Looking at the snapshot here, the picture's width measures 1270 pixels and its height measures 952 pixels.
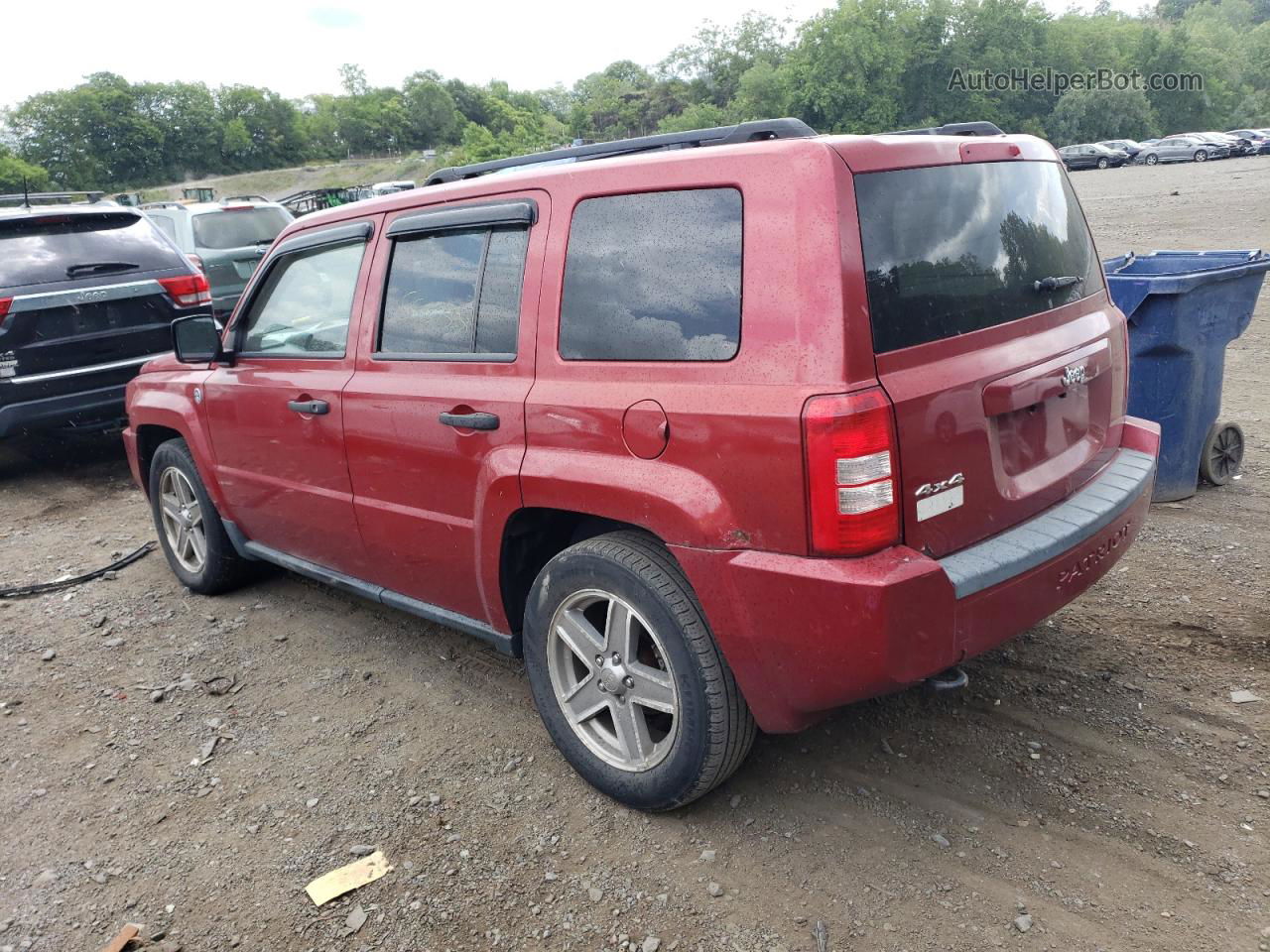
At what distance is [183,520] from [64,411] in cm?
250

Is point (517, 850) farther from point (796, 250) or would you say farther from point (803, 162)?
point (803, 162)

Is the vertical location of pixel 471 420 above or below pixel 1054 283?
below

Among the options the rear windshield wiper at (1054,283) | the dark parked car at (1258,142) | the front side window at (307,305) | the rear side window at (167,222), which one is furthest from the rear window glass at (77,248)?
the dark parked car at (1258,142)

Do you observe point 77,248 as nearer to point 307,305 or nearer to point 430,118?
point 307,305

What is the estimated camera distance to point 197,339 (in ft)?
14.0

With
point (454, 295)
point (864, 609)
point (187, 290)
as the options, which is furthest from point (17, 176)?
point (864, 609)

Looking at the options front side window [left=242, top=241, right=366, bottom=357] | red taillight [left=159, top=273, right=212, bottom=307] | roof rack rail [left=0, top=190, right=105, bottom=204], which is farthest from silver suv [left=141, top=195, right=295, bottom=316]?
front side window [left=242, top=241, right=366, bottom=357]

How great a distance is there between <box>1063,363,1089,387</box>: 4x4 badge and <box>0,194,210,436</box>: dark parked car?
21.0 ft

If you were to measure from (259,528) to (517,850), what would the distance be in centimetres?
221

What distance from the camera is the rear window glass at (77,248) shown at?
6633 millimetres

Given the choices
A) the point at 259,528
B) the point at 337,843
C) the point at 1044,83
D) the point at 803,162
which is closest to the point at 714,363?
the point at 803,162

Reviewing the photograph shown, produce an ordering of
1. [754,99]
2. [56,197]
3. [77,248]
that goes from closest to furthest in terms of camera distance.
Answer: [77,248] < [56,197] < [754,99]

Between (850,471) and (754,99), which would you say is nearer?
(850,471)

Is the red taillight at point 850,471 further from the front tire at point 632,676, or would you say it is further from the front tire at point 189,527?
the front tire at point 189,527
